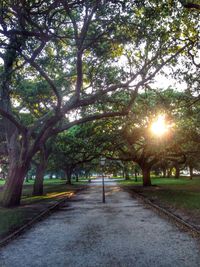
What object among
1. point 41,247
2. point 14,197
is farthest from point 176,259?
point 14,197

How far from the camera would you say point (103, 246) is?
321 inches

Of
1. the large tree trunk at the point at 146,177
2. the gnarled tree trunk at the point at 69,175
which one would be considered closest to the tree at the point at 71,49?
the large tree trunk at the point at 146,177

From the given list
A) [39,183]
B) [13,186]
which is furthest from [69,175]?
[13,186]

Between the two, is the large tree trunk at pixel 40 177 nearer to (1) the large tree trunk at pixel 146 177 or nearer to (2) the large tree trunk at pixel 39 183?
(2) the large tree trunk at pixel 39 183

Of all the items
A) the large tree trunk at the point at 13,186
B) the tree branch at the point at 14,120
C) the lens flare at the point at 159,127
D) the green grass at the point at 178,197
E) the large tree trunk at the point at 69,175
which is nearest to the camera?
the green grass at the point at 178,197

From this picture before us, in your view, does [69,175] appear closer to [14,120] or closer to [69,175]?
[69,175]

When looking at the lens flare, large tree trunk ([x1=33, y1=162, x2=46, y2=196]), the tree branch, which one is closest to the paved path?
the tree branch

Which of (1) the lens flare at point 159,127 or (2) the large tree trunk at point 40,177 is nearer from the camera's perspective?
(1) the lens flare at point 159,127

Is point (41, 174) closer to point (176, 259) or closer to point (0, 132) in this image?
point (0, 132)

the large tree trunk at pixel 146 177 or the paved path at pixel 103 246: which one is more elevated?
the large tree trunk at pixel 146 177

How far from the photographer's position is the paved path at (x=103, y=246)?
22.2 feet

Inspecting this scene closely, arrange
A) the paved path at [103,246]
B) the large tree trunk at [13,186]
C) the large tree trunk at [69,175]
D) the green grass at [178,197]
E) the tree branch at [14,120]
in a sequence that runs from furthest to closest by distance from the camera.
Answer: the large tree trunk at [69,175] → the large tree trunk at [13,186] → the tree branch at [14,120] → the green grass at [178,197] → the paved path at [103,246]

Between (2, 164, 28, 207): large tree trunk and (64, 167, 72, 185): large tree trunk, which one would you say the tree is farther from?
(64, 167, 72, 185): large tree trunk

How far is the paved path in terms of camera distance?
6.78 metres
